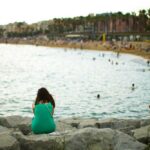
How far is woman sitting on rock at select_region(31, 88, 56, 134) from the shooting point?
8875mm

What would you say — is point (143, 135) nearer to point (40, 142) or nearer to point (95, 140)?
point (95, 140)

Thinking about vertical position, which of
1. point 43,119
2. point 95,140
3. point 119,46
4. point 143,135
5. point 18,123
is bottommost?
point 119,46

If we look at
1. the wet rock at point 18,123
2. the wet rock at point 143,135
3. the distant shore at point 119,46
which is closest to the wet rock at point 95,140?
the wet rock at point 143,135

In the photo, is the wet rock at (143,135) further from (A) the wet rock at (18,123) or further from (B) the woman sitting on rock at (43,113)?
(A) the wet rock at (18,123)

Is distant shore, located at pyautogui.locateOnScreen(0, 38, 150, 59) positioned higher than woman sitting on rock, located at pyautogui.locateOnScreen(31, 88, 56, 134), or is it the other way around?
woman sitting on rock, located at pyautogui.locateOnScreen(31, 88, 56, 134)

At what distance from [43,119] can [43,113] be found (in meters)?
0.15

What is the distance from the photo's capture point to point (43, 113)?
8891mm

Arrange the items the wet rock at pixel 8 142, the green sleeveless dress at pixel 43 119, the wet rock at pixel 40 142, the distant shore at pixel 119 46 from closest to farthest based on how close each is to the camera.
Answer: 1. the wet rock at pixel 8 142
2. the wet rock at pixel 40 142
3. the green sleeveless dress at pixel 43 119
4. the distant shore at pixel 119 46

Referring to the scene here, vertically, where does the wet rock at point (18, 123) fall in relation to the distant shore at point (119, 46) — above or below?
above

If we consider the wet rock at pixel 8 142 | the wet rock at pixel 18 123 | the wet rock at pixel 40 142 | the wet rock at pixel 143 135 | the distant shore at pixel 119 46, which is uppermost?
the wet rock at pixel 8 142

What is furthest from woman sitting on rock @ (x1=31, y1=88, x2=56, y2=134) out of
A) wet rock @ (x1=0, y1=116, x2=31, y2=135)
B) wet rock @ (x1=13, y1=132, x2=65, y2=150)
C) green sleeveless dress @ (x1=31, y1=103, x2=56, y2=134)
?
wet rock @ (x1=0, y1=116, x2=31, y2=135)

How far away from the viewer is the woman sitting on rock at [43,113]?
888 centimetres

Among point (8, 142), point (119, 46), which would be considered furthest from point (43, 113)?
point (119, 46)

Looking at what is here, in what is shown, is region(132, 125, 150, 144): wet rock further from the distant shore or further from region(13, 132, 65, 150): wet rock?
the distant shore
